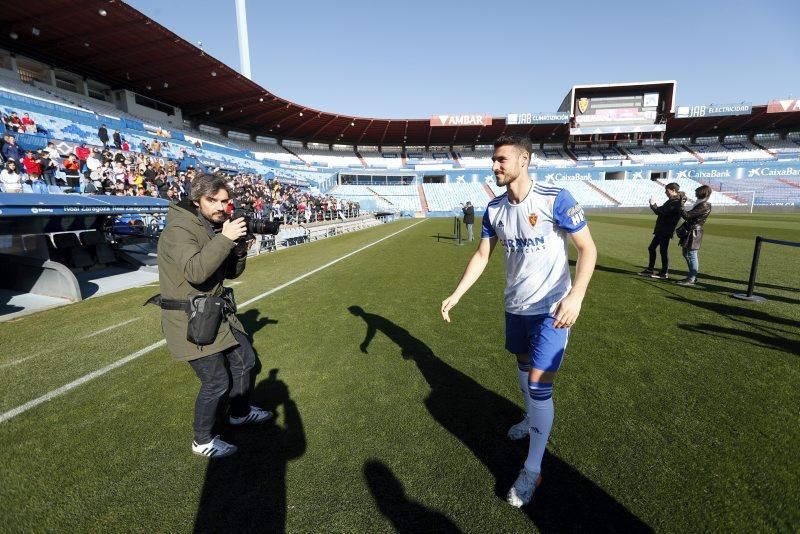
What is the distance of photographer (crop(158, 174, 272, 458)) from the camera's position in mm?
2400

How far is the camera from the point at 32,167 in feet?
39.0

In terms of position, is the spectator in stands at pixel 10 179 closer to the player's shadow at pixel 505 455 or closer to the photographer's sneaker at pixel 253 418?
the photographer's sneaker at pixel 253 418

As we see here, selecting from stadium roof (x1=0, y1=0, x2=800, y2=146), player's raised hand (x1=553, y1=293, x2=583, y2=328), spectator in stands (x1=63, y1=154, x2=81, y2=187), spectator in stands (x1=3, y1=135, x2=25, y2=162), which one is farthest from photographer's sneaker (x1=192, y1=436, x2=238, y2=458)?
spectator in stands (x1=3, y1=135, x2=25, y2=162)

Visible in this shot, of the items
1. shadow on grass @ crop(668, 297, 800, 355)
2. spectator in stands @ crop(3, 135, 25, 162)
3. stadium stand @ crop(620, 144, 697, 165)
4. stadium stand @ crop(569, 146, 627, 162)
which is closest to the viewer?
shadow on grass @ crop(668, 297, 800, 355)

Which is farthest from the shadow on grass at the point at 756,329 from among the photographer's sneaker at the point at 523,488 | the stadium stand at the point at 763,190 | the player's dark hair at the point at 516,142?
the stadium stand at the point at 763,190

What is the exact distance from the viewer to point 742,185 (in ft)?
153

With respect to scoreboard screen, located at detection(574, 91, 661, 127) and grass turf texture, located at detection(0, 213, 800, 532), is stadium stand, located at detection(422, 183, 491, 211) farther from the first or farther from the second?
grass turf texture, located at detection(0, 213, 800, 532)

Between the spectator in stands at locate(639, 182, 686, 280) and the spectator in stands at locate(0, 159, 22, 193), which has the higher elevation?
the spectator in stands at locate(0, 159, 22, 193)

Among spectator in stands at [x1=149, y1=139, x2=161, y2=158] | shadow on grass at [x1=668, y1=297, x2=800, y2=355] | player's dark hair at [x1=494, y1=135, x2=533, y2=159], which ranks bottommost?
shadow on grass at [x1=668, y1=297, x2=800, y2=355]

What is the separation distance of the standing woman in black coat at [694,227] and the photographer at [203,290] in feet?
27.8

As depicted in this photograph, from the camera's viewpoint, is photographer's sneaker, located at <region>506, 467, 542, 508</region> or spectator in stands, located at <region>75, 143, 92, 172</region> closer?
photographer's sneaker, located at <region>506, 467, 542, 508</region>

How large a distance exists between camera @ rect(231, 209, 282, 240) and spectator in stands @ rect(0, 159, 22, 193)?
41.6ft

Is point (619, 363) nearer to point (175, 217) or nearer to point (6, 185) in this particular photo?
point (175, 217)

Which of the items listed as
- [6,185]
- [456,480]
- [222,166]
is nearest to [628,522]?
[456,480]
